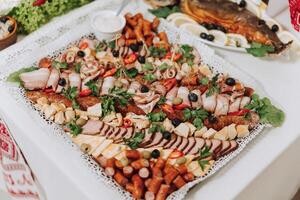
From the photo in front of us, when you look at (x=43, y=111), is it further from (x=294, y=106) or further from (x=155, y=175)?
(x=294, y=106)

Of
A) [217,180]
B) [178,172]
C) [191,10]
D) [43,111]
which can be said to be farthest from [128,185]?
[191,10]

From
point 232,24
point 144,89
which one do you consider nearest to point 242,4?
point 232,24

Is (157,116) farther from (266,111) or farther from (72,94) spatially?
(266,111)

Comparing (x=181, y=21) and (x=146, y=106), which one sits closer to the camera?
(x=146, y=106)

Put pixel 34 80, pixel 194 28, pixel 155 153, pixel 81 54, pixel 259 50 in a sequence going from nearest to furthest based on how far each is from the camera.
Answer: pixel 155 153 → pixel 34 80 → pixel 81 54 → pixel 259 50 → pixel 194 28

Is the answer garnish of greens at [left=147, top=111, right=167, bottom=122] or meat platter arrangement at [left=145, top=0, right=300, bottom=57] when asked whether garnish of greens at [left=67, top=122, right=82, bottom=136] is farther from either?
meat platter arrangement at [left=145, top=0, right=300, bottom=57]

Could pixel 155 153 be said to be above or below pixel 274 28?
below
